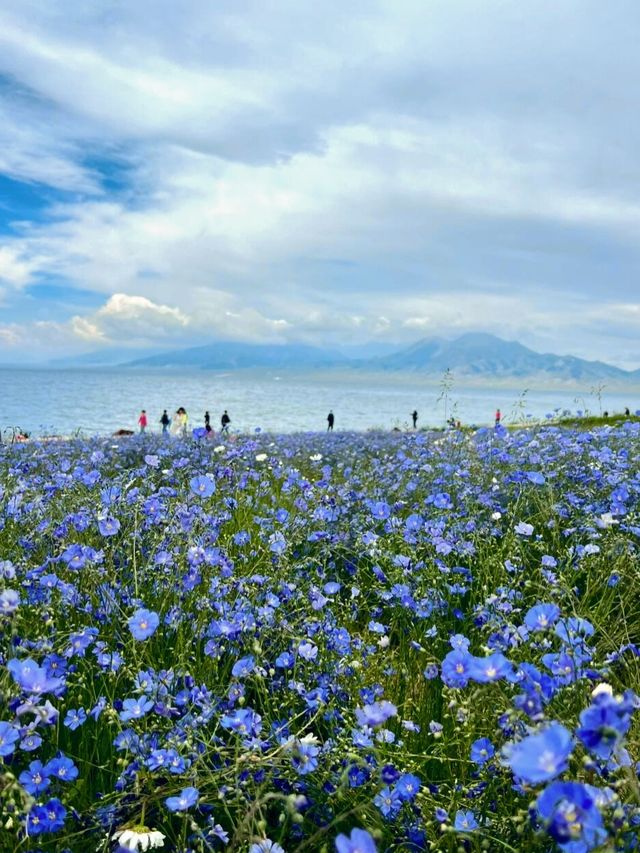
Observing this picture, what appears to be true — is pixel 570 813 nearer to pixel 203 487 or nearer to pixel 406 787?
pixel 406 787

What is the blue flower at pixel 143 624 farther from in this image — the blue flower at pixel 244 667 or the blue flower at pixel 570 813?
the blue flower at pixel 570 813

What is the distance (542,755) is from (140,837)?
1393 mm

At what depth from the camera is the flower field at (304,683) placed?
72.5 inches

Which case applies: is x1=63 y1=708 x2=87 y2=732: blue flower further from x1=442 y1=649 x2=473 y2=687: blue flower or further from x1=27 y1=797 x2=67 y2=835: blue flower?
x1=442 y1=649 x2=473 y2=687: blue flower

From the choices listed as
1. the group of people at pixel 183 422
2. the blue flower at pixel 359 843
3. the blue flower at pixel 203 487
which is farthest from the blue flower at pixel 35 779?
the group of people at pixel 183 422

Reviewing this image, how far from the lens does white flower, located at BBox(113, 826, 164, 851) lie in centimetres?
200

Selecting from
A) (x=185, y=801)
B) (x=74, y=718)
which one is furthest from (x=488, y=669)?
(x=74, y=718)

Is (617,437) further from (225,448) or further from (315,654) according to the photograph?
(315,654)

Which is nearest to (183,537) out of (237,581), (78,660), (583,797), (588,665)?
(237,581)

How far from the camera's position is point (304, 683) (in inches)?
110

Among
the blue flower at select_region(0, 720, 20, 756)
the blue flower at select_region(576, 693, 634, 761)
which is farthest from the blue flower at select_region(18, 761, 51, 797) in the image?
the blue flower at select_region(576, 693, 634, 761)

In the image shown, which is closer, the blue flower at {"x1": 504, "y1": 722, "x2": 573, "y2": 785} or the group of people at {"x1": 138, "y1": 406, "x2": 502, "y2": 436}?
the blue flower at {"x1": 504, "y1": 722, "x2": 573, "y2": 785}

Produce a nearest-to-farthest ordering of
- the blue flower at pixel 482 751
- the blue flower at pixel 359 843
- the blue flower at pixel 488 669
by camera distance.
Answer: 1. the blue flower at pixel 359 843
2. the blue flower at pixel 488 669
3. the blue flower at pixel 482 751

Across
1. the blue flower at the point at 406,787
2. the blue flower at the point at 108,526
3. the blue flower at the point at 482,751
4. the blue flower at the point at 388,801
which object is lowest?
the blue flower at the point at 388,801
